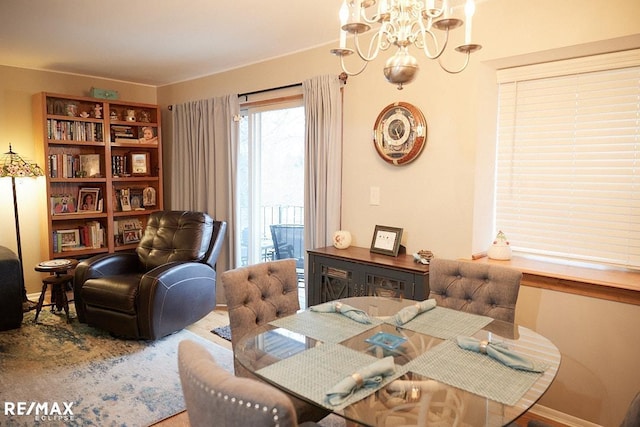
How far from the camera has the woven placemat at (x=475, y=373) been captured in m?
1.24

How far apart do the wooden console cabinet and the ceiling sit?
164 centimetres

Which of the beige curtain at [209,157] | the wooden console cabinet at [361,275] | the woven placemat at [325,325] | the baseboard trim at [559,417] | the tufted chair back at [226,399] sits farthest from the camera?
the beige curtain at [209,157]


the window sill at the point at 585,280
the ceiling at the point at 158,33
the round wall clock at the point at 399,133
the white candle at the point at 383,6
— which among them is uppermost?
the ceiling at the point at 158,33

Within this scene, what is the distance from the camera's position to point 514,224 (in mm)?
2850

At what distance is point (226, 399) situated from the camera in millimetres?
926

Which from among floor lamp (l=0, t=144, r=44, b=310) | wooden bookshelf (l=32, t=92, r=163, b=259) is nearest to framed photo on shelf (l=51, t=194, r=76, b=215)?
wooden bookshelf (l=32, t=92, r=163, b=259)

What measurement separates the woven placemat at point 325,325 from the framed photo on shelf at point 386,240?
1193 millimetres

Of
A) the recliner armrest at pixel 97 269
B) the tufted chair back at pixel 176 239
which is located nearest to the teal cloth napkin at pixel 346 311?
the tufted chair back at pixel 176 239

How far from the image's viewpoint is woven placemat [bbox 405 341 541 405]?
124cm

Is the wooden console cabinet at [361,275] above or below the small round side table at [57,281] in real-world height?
above

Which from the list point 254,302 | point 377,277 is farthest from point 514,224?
point 254,302

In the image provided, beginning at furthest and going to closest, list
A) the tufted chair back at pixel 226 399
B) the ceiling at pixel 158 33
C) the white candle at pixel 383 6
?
the ceiling at pixel 158 33 < the white candle at pixel 383 6 < the tufted chair back at pixel 226 399

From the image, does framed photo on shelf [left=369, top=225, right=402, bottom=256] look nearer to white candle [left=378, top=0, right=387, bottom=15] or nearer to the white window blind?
the white window blind

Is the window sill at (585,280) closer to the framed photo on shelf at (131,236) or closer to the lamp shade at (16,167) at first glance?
the framed photo on shelf at (131,236)
